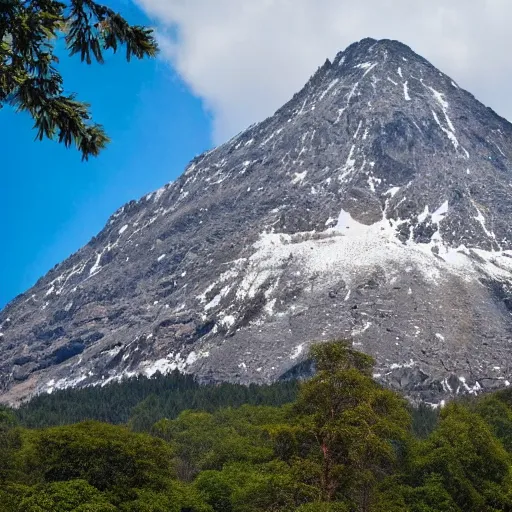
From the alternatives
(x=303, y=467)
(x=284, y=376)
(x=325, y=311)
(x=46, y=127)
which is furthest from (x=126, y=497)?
(x=325, y=311)

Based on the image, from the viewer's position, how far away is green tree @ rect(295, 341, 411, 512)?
29.4 m

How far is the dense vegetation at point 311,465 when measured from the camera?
2998 centimetres

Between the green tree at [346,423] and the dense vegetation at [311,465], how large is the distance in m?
0.06

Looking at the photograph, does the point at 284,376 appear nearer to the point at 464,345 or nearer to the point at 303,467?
the point at 464,345

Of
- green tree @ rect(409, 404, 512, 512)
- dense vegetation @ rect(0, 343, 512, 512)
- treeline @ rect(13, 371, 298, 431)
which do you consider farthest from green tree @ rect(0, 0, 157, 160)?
treeline @ rect(13, 371, 298, 431)

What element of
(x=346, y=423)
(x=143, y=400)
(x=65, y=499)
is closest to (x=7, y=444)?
(x=65, y=499)

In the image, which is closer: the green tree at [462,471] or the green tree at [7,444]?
the green tree at [462,471]

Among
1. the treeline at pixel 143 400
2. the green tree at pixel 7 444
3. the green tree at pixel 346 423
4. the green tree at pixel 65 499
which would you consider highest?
the treeline at pixel 143 400

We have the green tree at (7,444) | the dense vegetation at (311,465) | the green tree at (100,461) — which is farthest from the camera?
the green tree at (7,444)

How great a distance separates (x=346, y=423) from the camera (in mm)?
30266

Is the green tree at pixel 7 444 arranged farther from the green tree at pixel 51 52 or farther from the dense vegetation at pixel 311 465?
the green tree at pixel 51 52

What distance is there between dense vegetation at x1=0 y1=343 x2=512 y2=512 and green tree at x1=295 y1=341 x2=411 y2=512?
63 mm

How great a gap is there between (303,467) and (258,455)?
22660mm

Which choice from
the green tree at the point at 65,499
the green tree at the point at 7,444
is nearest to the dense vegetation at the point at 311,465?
the green tree at the point at 65,499
